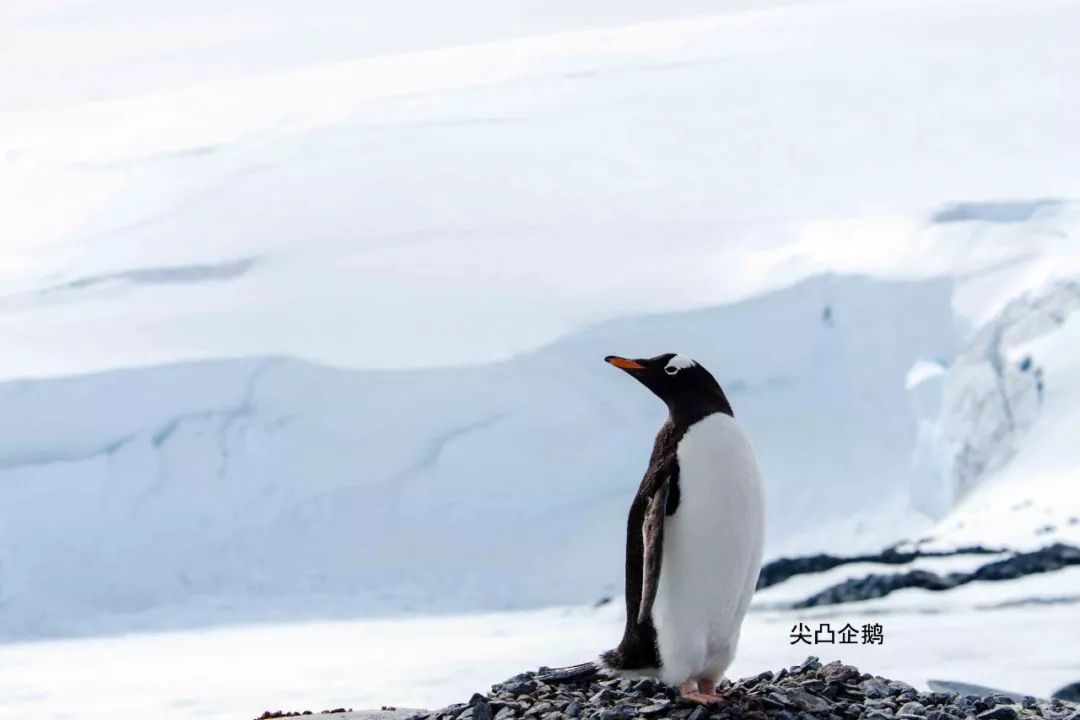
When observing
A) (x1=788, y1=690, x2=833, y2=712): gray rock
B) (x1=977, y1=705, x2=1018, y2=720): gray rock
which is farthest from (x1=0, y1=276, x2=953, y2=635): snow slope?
(x1=788, y1=690, x2=833, y2=712): gray rock

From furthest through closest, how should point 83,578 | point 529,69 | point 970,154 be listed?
point 529,69
point 970,154
point 83,578

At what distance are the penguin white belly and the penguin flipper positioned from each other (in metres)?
0.03

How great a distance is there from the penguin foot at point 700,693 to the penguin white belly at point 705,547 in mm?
33

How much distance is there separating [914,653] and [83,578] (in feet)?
21.6

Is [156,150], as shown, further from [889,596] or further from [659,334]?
[889,596]

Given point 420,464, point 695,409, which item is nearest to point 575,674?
point 695,409

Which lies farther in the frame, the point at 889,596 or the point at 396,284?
the point at 396,284

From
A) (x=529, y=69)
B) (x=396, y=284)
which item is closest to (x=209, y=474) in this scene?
(x=396, y=284)

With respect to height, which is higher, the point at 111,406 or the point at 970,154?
the point at 970,154

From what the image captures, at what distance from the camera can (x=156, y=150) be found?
68.2 ft

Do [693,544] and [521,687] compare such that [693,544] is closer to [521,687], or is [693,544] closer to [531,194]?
[521,687]

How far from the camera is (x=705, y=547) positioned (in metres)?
5.93

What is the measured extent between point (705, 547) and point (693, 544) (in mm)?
42

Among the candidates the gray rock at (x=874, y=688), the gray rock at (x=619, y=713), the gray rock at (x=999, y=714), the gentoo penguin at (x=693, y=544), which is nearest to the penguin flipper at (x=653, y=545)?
the gentoo penguin at (x=693, y=544)
